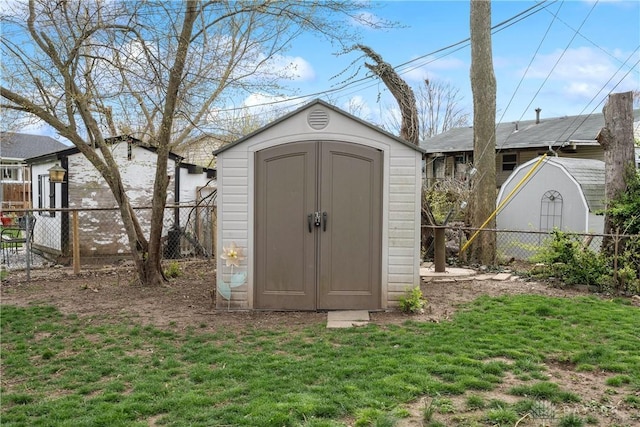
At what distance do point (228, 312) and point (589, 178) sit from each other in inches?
293

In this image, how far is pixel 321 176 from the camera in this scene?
5.95m

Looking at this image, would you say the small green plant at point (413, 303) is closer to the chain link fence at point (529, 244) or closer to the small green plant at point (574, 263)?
the chain link fence at point (529, 244)

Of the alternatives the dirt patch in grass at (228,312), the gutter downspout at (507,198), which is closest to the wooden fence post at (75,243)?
the dirt patch in grass at (228,312)

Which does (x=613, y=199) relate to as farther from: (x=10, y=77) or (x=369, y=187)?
(x=10, y=77)

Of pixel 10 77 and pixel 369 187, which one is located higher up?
pixel 10 77

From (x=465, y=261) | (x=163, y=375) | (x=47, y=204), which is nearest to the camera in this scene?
(x=163, y=375)

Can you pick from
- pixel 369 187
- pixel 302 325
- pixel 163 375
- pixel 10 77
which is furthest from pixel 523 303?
pixel 10 77

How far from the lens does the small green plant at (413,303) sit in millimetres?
5832

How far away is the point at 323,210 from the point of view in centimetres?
595

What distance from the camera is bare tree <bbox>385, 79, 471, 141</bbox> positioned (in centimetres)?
2734

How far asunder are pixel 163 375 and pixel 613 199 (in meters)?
7.01

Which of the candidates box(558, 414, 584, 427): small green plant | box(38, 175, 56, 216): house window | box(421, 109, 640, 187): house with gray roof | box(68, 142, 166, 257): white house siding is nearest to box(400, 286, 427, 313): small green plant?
box(558, 414, 584, 427): small green plant

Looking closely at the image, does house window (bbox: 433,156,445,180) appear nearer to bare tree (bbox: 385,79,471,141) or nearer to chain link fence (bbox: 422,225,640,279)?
bare tree (bbox: 385,79,471,141)

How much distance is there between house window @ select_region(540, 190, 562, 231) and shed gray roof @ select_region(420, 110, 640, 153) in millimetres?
4670
